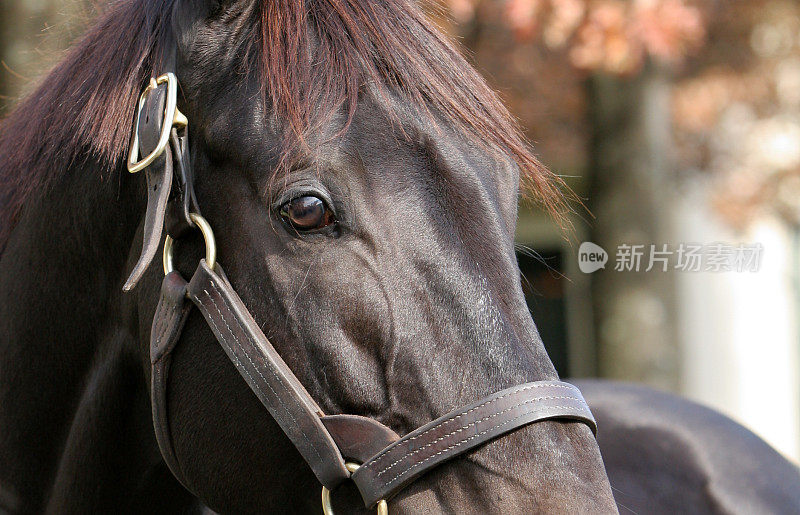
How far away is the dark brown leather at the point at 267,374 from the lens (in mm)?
1372

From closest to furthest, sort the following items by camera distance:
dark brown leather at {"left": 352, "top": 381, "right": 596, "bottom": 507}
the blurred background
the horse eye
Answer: dark brown leather at {"left": 352, "top": 381, "right": 596, "bottom": 507}, the horse eye, the blurred background

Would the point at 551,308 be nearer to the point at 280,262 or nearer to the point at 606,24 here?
→ the point at 606,24

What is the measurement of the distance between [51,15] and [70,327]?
120 inches

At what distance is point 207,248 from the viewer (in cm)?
150

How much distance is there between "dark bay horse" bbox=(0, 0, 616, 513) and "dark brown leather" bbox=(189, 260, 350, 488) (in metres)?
0.03

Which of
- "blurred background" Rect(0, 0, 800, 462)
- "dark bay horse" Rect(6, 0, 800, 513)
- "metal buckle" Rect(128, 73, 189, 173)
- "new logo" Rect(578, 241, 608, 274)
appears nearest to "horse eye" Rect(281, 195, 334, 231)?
"dark bay horse" Rect(6, 0, 800, 513)

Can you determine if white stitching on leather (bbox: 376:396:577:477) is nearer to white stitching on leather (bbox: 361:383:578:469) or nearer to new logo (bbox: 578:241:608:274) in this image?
white stitching on leather (bbox: 361:383:578:469)

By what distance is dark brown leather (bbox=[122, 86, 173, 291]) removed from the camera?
4.81 feet

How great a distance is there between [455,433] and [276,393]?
1.07ft

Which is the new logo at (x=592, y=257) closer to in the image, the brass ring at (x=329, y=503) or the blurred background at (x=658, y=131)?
the blurred background at (x=658, y=131)

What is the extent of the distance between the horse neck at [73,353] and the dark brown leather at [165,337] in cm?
17

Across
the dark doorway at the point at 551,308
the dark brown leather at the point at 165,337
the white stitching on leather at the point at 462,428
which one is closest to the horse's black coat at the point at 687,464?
the white stitching on leather at the point at 462,428

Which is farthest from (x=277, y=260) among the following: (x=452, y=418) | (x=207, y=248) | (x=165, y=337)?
(x=452, y=418)

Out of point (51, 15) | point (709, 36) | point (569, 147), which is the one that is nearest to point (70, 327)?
point (51, 15)
